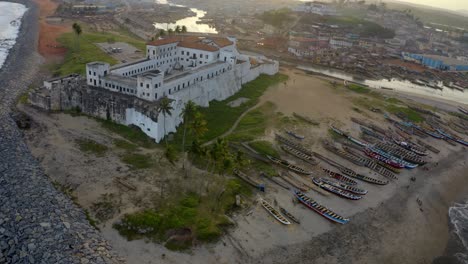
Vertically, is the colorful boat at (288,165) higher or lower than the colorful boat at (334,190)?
higher

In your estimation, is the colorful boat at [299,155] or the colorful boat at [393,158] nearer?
the colorful boat at [299,155]

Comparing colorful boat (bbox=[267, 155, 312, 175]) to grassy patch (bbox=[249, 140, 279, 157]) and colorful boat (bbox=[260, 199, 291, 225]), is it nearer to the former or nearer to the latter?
grassy patch (bbox=[249, 140, 279, 157])

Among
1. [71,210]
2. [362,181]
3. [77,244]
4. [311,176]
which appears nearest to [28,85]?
[71,210]

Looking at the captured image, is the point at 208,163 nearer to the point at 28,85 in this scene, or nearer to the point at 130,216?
the point at 130,216

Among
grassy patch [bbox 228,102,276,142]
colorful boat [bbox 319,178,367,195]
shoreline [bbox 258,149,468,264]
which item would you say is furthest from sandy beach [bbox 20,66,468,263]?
grassy patch [bbox 228,102,276,142]

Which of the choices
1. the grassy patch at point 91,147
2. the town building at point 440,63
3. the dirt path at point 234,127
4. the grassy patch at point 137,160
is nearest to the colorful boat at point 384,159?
the dirt path at point 234,127

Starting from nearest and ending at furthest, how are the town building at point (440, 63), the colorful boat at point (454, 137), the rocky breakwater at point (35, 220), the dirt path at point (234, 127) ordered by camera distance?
the rocky breakwater at point (35, 220) < the dirt path at point (234, 127) < the colorful boat at point (454, 137) < the town building at point (440, 63)

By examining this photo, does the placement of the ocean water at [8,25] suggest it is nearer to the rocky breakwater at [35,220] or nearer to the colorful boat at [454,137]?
the rocky breakwater at [35,220]
